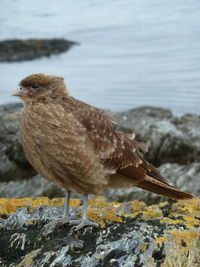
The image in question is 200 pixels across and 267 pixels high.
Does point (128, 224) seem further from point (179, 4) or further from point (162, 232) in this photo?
point (179, 4)

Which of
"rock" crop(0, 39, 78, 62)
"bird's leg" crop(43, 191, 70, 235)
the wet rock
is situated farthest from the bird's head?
→ "rock" crop(0, 39, 78, 62)

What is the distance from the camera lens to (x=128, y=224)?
17.0 ft

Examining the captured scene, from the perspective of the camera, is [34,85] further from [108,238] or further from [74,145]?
[108,238]

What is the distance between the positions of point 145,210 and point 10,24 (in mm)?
20702

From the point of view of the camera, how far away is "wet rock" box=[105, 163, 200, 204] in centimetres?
784

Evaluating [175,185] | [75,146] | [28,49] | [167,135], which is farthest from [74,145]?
[28,49]

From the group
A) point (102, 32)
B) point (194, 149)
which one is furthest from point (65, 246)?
point (102, 32)

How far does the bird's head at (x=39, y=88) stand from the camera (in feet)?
17.6

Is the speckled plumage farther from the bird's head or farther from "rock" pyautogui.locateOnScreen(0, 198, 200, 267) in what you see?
"rock" pyautogui.locateOnScreen(0, 198, 200, 267)

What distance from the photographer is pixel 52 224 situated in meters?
5.29

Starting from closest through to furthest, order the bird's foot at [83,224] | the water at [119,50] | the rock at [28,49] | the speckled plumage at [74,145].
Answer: the speckled plumage at [74,145] < the bird's foot at [83,224] < the water at [119,50] < the rock at [28,49]

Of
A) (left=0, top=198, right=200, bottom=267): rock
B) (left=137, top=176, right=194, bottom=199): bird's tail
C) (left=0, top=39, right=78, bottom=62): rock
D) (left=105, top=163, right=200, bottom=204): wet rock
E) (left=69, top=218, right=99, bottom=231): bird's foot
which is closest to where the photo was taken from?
(left=0, top=198, right=200, bottom=267): rock

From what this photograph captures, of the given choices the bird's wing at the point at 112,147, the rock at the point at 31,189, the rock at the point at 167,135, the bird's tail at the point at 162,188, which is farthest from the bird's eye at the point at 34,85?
the rock at the point at 167,135

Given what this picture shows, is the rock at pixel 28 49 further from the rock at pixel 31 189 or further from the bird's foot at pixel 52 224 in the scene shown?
the bird's foot at pixel 52 224
